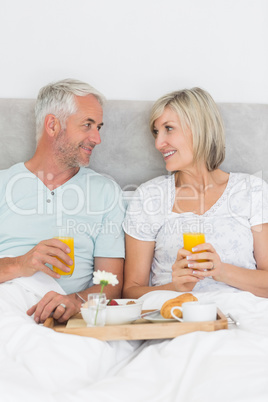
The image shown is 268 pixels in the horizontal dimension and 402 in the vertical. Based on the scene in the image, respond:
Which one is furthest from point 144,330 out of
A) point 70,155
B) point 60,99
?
point 60,99

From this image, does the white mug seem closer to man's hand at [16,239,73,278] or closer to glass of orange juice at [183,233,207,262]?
glass of orange juice at [183,233,207,262]

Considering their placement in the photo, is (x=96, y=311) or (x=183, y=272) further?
(x=183, y=272)

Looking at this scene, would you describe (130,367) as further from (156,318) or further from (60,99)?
(60,99)

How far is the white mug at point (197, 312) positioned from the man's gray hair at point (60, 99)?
4.28 ft

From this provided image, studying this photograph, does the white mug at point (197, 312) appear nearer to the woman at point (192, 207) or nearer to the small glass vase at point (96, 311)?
the small glass vase at point (96, 311)

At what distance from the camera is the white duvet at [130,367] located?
1.13 m

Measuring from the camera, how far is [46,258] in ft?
6.33

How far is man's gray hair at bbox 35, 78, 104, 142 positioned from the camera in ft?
8.05

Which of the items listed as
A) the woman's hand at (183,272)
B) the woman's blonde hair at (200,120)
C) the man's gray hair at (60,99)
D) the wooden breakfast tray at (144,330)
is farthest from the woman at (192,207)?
the wooden breakfast tray at (144,330)

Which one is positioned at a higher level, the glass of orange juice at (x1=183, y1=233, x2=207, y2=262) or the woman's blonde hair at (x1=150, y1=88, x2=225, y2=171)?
the woman's blonde hair at (x1=150, y1=88, x2=225, y2=171)

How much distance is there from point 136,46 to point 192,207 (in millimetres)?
1055

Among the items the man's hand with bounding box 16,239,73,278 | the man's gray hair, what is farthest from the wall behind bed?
the man's hand with bounding box 16,239,73,278

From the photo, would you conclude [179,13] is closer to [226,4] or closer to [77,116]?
[226,4]

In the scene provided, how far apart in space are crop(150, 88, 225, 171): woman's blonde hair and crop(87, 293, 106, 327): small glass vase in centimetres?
109
